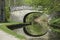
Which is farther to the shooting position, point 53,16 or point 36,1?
point 36,1

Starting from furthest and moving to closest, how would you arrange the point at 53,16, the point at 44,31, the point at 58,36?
1. the point at 53,16
2. the point at 44,31
3. the point at 58,36

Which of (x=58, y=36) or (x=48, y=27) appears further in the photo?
(x=48, y=27)

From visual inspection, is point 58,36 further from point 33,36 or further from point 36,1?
point 36,1

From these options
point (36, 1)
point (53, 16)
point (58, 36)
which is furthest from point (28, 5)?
point (58, 36)

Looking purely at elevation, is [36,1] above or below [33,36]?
above

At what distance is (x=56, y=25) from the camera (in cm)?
541

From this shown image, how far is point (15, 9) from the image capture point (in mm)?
7402

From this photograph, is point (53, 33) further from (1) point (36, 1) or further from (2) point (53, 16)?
(1) point (36, 1)

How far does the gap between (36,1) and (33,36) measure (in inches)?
82.1

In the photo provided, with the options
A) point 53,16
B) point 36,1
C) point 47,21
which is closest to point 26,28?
point 47,21

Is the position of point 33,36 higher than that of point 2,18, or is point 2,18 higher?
point 2,18

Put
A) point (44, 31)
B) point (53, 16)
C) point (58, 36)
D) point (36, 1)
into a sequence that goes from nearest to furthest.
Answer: point (58, 36)
point (44, 31)
point (53, 16)
point (36, 1)

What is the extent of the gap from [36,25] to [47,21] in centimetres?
35

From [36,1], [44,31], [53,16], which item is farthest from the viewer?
[36,1]
